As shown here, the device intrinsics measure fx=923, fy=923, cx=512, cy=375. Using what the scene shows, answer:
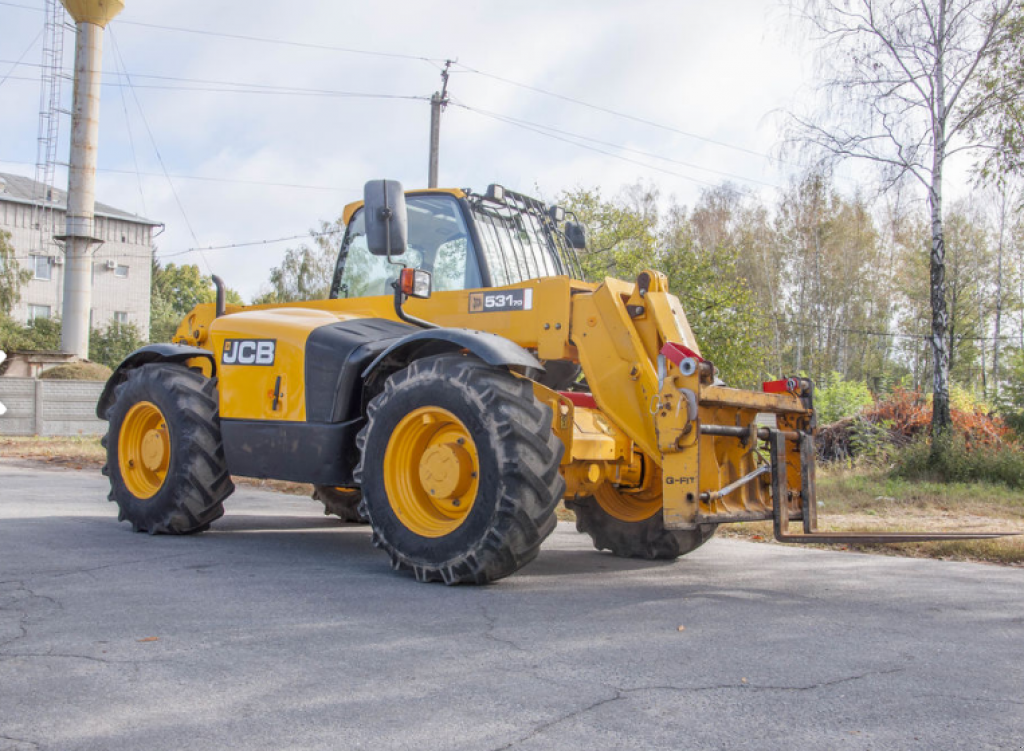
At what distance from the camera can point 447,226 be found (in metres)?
7.11

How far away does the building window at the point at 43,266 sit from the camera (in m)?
53.9

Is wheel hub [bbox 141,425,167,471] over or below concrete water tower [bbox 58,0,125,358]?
below

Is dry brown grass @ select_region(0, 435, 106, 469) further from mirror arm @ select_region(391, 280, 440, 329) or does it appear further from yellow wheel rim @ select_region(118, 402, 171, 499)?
mirror arm @ select_region(391, 280, 440, 329)

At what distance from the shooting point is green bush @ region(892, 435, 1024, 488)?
1376 centimetres

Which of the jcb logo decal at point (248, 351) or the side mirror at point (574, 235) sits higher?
the side mirror at point (574, 235)

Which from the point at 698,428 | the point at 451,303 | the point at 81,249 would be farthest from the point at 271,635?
the point at 81,249

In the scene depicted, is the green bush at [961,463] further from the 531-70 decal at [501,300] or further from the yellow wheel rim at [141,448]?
the yellow wheel rim at [141,448]

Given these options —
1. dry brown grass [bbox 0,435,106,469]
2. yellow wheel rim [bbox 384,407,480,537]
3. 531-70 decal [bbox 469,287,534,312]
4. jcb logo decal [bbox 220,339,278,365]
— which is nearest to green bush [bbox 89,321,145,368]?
dry brown grass [bbox 0,435,106,469]

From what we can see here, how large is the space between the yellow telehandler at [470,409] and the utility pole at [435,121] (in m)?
15.7

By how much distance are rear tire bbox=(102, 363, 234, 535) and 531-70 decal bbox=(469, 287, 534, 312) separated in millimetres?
2421

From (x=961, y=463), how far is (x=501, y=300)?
10385 mm

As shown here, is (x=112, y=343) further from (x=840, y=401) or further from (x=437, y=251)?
(x=437, y=251)

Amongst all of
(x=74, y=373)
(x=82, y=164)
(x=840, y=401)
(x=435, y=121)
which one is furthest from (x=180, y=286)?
(x=840, y=401)

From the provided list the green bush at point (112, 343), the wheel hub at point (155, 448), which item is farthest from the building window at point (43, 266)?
the wheel hub at point (155, 448)
